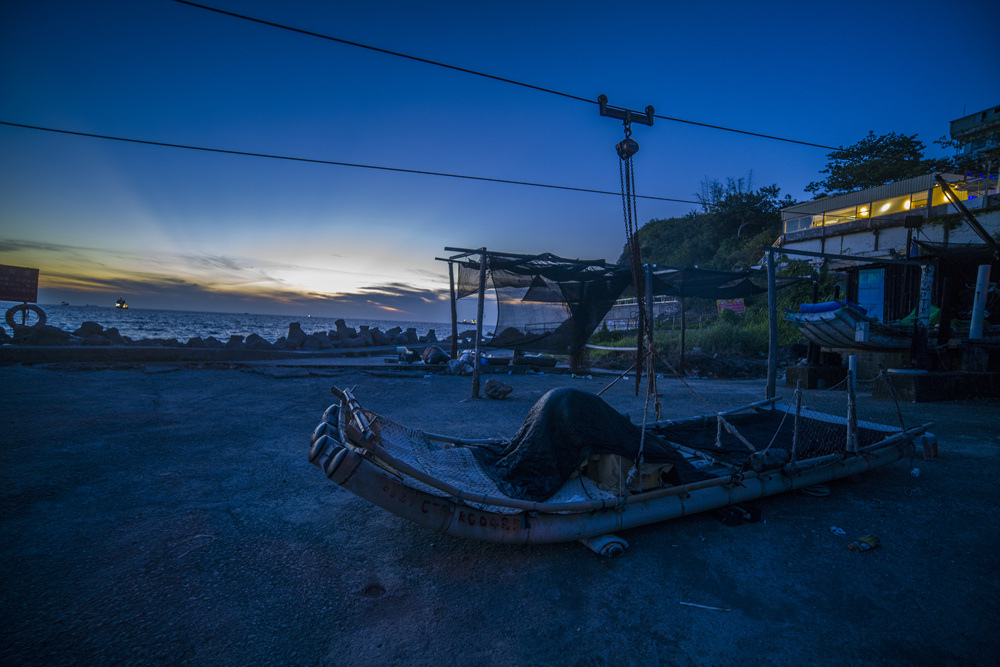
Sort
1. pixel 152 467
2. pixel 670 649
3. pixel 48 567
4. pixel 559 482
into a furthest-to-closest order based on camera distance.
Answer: pixel 152 467
pixel 559 482
pixel 48 567
pixel 670 649

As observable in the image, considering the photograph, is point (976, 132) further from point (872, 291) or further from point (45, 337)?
point (45, 337)

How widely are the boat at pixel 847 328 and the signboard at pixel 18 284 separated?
24.7m

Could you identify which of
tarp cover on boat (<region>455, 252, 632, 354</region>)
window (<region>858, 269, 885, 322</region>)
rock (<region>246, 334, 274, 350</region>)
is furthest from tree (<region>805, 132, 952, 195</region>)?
rock (<region>246, 334, 274, 350</region>)

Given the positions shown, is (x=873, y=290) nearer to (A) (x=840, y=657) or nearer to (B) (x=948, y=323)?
(B) (x=948, y=323)

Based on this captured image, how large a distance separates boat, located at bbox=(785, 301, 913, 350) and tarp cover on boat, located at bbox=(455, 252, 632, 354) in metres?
4.44

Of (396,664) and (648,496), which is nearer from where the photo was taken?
(396,664)

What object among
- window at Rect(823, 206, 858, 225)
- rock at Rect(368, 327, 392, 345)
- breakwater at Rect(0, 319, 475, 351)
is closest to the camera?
breakwater at Rect(0, 319, 475, 351)

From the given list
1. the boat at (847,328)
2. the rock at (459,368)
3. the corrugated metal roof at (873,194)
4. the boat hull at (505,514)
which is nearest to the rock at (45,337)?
the rock at (459,368)

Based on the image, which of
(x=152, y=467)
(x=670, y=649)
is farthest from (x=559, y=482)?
(x=152, y=467)

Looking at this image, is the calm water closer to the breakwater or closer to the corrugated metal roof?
the breakwater

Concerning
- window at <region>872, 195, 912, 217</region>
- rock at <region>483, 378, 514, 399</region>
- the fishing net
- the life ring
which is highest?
window at <region>872, 195, 912, 217</region>

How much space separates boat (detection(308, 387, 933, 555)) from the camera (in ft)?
8.70

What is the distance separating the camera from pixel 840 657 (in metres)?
2.15

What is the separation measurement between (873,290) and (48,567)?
17.8m
